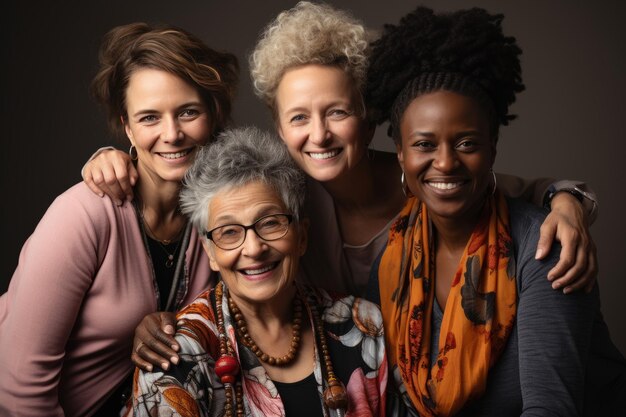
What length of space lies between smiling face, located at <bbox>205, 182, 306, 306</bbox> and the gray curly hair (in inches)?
0.9

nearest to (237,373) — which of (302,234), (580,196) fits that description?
(302,234)

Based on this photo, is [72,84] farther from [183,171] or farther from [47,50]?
[183,171]

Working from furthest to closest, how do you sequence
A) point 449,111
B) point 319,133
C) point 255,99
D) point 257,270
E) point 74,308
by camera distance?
point 255,99 < point 319,133 < point 74,308 < point 257,270 < point 449,111

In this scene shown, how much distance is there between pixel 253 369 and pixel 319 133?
0.84 meters

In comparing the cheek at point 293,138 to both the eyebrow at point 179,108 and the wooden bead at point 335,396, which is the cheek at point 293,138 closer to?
the eyebrow at point 179,108

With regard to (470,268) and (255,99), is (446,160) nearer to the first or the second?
(470,268)

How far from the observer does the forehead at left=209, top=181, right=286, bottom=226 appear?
2480 mm

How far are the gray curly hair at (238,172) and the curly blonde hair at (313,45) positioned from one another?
397mm

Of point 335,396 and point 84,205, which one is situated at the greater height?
point 84,205

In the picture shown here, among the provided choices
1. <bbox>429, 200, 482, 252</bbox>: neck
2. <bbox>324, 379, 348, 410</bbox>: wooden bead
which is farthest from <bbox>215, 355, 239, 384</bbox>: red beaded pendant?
<bbox>429, 200, 482, 252</bbox>: neck

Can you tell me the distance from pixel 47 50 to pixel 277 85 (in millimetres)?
1689

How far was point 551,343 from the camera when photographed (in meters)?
2.28

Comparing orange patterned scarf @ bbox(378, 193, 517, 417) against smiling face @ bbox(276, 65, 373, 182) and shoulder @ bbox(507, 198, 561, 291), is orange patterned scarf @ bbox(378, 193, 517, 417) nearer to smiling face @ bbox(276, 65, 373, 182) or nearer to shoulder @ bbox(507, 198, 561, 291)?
shoulder @ bbox(507, 198, 561, 291)

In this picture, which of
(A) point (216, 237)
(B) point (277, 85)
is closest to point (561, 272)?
(A) point (216, 237)
